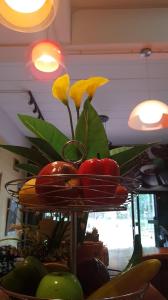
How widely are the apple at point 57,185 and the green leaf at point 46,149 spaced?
11cm

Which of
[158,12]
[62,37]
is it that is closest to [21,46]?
[62,37]

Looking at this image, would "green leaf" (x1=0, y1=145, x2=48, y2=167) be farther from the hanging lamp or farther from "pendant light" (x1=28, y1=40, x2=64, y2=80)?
"pendant light" (x1=28, y1=40, x2=64, y2=80)

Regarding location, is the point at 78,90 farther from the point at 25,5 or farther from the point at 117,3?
the point at 117,3

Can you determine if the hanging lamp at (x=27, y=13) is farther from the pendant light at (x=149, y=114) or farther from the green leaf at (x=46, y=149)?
the pendant light at (x=149, y=114)

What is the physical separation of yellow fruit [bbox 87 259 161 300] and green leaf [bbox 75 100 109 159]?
239 mm

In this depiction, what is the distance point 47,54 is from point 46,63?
0.16m

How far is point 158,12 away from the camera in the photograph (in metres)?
1.93

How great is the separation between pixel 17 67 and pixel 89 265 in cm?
267

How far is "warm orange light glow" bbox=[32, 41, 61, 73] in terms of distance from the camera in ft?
5.12

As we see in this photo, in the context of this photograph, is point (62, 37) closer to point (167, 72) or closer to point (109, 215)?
point (167, 72)

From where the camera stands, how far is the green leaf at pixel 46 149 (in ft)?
1.91

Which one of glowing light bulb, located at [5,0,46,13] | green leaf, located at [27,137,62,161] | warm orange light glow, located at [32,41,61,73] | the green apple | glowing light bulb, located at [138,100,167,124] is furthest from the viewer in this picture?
glowing light bulb, located at [138,100,167,124]

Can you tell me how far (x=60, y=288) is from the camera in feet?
1.37

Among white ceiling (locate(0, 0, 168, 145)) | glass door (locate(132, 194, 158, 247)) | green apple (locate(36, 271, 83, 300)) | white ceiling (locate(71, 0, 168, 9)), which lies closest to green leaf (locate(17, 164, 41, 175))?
green apple (locate(36, 271, 83, 300))
